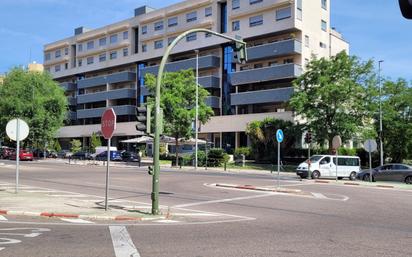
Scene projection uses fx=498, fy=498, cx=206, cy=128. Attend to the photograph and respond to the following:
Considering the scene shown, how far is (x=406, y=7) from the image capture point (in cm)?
419

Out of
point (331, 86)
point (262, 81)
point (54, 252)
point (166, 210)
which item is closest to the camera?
point (54, 252)

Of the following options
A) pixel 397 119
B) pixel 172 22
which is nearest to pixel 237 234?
pixel 397 119

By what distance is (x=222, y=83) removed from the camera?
64.4 metres

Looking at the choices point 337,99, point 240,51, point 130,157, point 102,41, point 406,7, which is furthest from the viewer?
point 102,41

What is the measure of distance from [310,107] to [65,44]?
199 feet

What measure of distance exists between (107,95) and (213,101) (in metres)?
24.0

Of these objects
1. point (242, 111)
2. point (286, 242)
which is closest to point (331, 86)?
point (242, 111)

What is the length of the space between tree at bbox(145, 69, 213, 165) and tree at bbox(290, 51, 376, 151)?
1063 cm

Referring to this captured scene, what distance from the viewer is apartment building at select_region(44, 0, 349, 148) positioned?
186 feet

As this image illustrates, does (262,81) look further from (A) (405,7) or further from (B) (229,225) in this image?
(A) (405,7)

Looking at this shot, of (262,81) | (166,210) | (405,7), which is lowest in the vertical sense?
(166,210)

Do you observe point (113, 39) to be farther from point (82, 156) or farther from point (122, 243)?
point (122, 243)

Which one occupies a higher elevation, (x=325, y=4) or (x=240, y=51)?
(x=325, y=4)

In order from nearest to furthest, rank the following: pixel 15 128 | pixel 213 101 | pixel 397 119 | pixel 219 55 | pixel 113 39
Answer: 1. pixel 15 128
2. pixel 397 119
3. pixel 213 101
4. pixel 219 55
5. pixel 113 39
